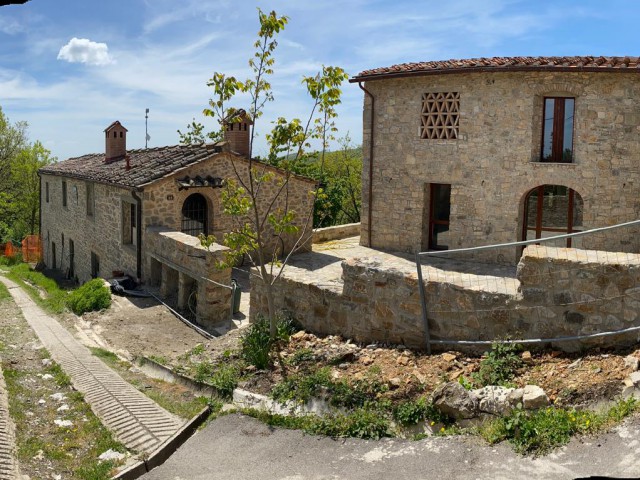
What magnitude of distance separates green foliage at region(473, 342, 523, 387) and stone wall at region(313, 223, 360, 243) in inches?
520

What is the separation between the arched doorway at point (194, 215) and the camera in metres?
17.7

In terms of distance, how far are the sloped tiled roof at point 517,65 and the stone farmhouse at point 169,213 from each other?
4292 millimetres

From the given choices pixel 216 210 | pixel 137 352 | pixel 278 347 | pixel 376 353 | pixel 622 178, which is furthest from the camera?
pixel 216 210

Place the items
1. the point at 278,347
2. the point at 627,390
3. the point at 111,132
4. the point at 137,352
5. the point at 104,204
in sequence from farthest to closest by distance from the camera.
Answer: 1. the point at 111,132
2. the point at 104,204
3. the point at 137,352
4. the point at 278,347
5. the point at 627,390

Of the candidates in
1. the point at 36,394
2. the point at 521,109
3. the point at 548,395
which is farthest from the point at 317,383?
the point at 521,109

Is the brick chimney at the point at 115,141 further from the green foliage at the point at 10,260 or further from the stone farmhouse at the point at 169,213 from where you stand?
the green foliage at the point at 10,260

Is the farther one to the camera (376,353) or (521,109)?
(521,109)

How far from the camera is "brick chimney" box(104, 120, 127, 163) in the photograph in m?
23.5

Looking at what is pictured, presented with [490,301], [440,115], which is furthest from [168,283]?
[490,301]

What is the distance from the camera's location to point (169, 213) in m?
17.0

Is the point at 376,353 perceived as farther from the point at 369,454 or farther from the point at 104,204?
the point at 104,204

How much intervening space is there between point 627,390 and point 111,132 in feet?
72.0

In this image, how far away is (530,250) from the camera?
7.04m

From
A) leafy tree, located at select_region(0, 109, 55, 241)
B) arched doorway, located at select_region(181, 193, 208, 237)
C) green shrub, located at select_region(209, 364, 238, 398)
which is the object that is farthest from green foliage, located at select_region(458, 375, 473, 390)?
leafy tree, located at select_region(0, 109, 55, 241)
